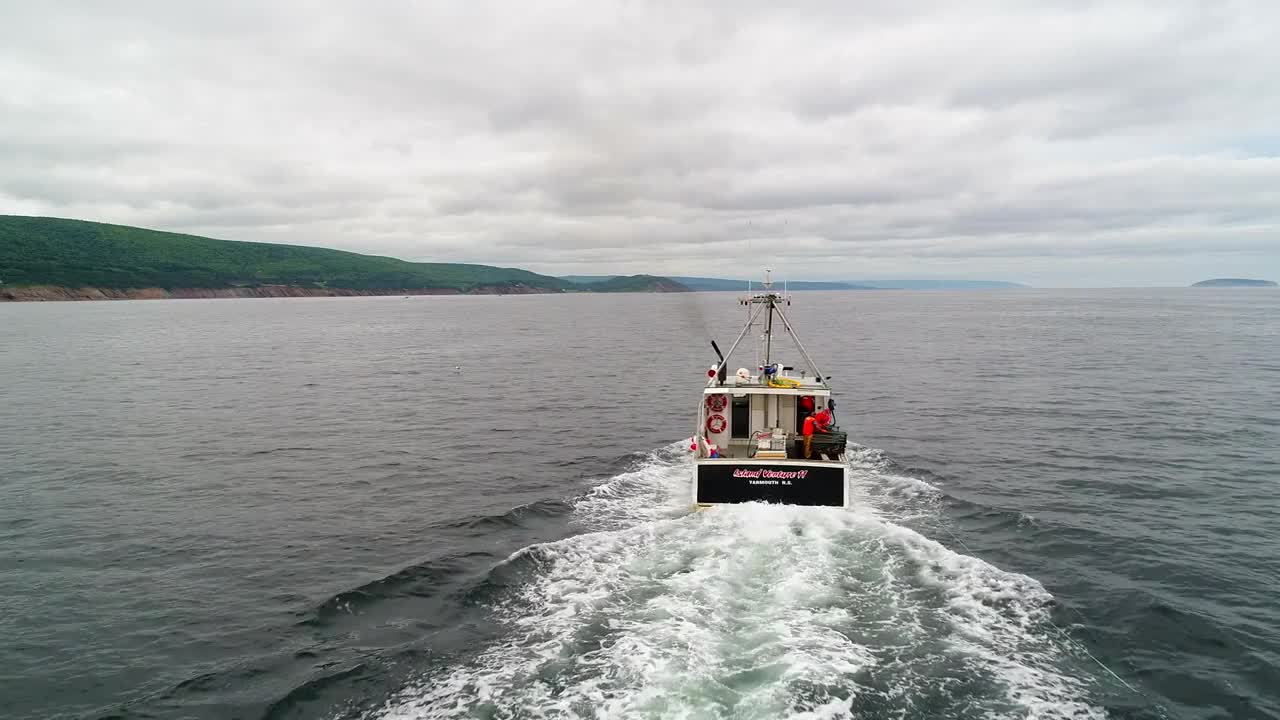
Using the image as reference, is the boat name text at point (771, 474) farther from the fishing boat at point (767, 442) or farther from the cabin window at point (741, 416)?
A: the cabin window at point (741, 416)

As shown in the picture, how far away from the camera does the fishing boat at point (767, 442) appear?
717 inches

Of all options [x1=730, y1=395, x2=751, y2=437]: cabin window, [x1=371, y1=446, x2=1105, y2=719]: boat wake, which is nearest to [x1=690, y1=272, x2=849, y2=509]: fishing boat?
[x1=730, y1=395, x2=751, y2=437]: cabin window

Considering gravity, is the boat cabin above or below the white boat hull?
above

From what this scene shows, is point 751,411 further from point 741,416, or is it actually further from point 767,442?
point 767,442

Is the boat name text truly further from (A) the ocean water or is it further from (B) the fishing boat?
(A) the ocean water

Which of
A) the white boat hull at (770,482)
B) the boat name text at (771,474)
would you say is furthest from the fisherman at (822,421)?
the boat name text at (771,474)

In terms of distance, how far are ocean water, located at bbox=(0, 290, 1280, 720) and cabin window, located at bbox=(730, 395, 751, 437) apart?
2.96 meters

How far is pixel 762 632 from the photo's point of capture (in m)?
12.3

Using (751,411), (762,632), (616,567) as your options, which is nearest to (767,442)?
(751,411)

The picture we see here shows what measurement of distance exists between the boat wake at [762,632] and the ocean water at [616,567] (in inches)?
2.5

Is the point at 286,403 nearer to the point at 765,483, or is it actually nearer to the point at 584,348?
the point at 765,483

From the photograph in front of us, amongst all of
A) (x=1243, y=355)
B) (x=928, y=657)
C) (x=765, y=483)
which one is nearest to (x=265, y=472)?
(x=765, y=483)

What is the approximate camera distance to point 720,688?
34.8ft

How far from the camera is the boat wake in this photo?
34.3ft
